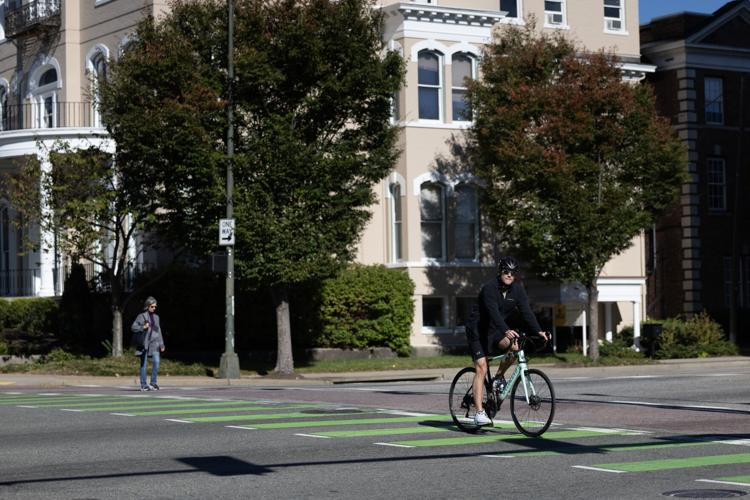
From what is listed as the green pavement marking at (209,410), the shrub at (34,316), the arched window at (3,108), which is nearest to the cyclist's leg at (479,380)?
the green pavement marking at (209,410)

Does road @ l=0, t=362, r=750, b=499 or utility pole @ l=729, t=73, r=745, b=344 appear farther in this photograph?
utility pole @ l=729, t=73, r=745, b=344

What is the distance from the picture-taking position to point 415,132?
1485 inches

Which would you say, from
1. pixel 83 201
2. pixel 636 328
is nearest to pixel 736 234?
pixel 636 328

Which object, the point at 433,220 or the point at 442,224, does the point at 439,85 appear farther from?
the point at 442,224

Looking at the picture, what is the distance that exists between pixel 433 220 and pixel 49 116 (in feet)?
42.3

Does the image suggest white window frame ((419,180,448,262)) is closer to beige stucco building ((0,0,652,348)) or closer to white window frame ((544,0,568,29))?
beige stucco building ((0,0,652,348))

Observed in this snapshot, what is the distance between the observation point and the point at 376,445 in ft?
44.7

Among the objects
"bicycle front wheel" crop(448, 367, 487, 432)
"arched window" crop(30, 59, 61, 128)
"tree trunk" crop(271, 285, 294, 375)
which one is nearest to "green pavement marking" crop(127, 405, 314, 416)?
"bicycle front wheel" crop(448, 367, 487, 432)

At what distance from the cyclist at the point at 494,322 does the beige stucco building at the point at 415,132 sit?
22804 millimetres

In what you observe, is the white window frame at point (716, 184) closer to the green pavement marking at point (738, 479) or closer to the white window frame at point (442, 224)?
the white window frame at point (442, 224)

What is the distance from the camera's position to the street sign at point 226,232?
28.3 meters

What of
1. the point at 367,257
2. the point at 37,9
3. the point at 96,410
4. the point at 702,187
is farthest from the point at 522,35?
the point at 96,410

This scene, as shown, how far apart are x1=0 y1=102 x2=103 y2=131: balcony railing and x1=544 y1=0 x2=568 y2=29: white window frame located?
14.8m

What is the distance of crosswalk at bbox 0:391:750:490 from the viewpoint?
473 inches
